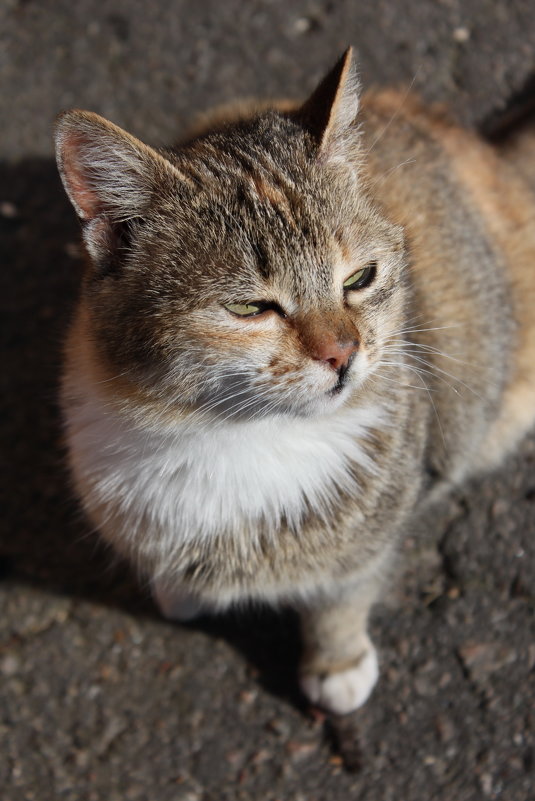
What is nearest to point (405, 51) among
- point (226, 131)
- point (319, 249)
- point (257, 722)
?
point (226, 131)

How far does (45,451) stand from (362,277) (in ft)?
5.03

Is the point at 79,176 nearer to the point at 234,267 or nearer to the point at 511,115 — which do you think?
the point at 234,267

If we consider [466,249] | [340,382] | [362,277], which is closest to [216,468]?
[340,382]

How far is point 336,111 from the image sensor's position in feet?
5.53

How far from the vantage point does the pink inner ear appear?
1537mm

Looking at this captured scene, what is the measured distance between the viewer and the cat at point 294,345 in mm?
1567

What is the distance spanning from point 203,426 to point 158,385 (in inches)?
5.4

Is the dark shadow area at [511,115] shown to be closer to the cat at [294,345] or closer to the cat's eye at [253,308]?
the cat at [294,345]

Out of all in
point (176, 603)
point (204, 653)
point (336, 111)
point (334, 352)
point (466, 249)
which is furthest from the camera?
point (204, 653)

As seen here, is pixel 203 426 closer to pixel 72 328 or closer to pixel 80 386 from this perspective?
pixel 80 386

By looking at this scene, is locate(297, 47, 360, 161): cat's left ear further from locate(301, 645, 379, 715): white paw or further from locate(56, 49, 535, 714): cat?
locate(301, 645, 379, 715): white paw

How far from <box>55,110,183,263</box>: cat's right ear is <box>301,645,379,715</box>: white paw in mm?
1401

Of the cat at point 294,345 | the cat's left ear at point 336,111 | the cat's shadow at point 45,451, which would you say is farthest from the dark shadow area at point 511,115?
the cat's shadow at point 45,451

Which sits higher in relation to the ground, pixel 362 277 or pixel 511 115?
pixel 511 115
